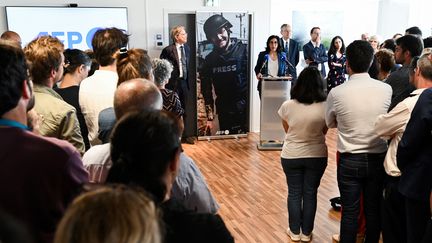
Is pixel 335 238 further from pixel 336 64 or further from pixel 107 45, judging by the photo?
pixel 336 64

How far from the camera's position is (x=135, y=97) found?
183 centimetres

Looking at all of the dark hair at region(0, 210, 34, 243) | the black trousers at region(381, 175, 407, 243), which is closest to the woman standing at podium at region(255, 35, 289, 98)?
the black trousers at region(381, 175, 407, 243)

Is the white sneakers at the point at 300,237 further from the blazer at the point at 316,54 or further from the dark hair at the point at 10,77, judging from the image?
the blazer at the point at 316,54

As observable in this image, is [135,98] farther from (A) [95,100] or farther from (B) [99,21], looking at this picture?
(B) [99,21]

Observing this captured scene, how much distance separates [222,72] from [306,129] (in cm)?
335

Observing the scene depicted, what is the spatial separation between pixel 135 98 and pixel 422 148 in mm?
1574

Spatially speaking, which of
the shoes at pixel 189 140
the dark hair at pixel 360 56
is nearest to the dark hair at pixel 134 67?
the dark hair at pixel 360 56

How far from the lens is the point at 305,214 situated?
3234 millimetres

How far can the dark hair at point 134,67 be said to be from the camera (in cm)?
246

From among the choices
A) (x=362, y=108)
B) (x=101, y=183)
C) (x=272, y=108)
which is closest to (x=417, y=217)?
(x=362, y=108)

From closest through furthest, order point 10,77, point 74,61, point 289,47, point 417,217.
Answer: point 10,77 < point 417,217 < point 74,61 < point 289,47

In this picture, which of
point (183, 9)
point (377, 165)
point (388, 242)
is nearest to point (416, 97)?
point (377, 165)

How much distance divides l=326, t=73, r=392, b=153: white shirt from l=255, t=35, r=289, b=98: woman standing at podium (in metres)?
3.20

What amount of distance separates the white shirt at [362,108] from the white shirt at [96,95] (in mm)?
1441
